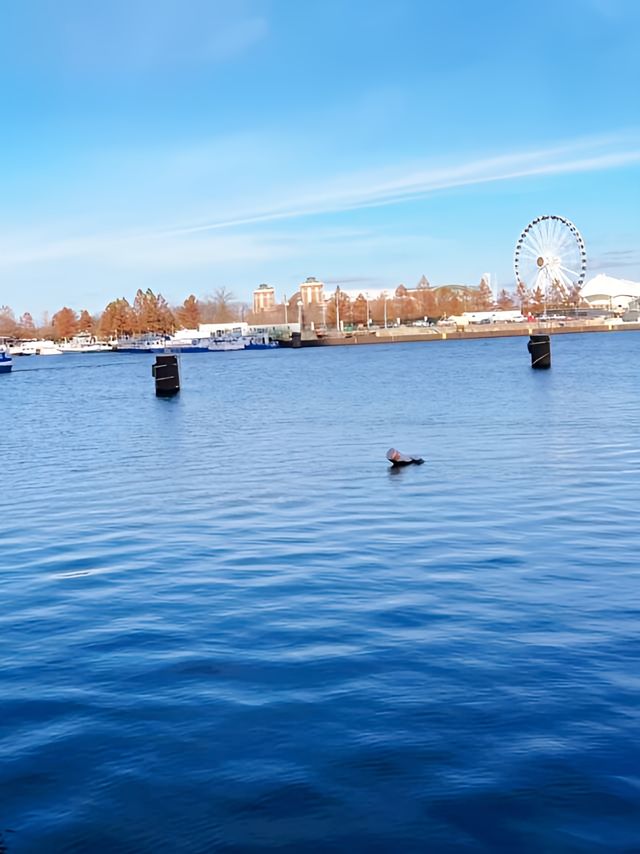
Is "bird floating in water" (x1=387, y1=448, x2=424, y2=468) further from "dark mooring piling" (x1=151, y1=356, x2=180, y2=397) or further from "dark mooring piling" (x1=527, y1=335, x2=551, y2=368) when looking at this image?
"dark mooring piling" (x1=527, y1=335, x2=551, y2=368)

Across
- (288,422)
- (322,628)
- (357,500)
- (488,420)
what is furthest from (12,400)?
(322,628)

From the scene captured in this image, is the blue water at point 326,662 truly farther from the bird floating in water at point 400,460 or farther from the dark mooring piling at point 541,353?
the dark mooring piling at point 541,353

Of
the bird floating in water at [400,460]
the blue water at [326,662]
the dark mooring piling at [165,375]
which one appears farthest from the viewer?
the dark mooring piling at [165,375]

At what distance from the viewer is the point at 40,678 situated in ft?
30.8

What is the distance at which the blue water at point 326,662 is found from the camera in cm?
657

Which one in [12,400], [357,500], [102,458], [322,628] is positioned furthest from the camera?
[12,400]

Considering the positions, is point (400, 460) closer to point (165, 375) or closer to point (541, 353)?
point (165, 375)

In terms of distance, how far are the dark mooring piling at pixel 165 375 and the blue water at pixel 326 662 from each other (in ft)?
125

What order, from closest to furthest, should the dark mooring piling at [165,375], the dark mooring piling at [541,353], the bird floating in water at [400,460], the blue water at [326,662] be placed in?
the blue water at [326,662], the bird floating in water at [400,460], the dark mooring piling at [165,375], the dark mooring piling at [541,353]

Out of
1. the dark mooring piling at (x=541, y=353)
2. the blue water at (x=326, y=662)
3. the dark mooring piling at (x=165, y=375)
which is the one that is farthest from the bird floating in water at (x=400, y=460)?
the dark mooring piling at (x=541, y=353)

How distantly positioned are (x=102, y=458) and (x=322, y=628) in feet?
63.5

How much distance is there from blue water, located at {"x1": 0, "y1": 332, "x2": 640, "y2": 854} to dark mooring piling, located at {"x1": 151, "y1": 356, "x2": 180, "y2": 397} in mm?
38165

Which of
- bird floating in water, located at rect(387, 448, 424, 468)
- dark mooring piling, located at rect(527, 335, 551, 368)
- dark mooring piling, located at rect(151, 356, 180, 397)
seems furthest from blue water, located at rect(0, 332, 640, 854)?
dark mooring piling, located at rect(527, 335, 551, 368)

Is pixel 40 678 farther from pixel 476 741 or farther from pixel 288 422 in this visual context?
pixel 288 422
